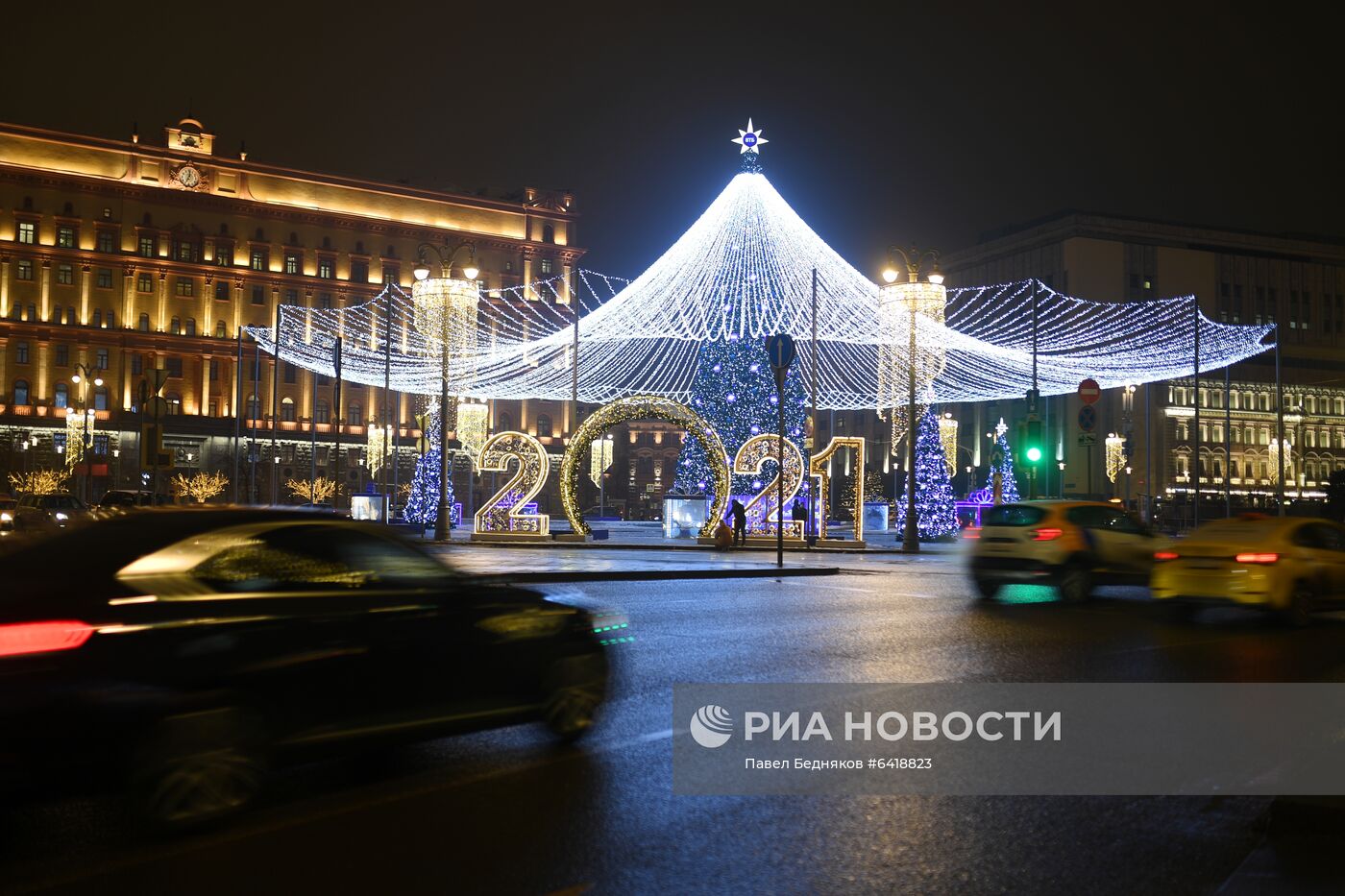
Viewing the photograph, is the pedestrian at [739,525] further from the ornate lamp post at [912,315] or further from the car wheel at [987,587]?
the car wheel at [987,587]

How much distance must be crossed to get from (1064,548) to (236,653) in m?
13.9

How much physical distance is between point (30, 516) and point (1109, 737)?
32.9m

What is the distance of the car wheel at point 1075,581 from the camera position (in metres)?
17.5

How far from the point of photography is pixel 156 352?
92812 mm

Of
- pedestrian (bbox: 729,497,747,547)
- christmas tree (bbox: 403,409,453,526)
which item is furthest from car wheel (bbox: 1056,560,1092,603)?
christmas tree (bbox: 403,409,453,526)

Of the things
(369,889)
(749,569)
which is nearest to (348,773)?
(369,889)

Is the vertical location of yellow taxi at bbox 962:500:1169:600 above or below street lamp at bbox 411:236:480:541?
below

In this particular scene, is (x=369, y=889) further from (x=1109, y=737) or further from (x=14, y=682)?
(x=1109, y=737)

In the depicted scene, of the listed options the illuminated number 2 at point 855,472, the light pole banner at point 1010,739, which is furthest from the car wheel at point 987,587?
the illuminated number 2 at point 855,472

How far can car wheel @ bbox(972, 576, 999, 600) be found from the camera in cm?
1800

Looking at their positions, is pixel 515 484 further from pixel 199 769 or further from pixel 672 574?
pixel 199 769

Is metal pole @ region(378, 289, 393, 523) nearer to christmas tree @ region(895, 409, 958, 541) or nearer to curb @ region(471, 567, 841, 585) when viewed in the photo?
curb @ region(471, 567, 841, 585)

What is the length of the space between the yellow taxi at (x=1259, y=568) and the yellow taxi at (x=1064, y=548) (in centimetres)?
231

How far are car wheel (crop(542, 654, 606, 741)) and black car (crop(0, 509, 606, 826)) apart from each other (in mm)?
16
